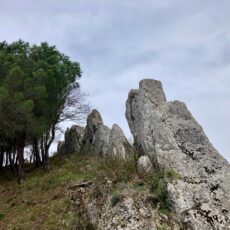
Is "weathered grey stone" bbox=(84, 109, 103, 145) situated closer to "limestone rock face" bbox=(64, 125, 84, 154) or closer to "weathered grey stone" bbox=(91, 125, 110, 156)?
"limestone rock face" bbox=(64, 125, 84, 154)

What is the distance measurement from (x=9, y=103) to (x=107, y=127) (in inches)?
288

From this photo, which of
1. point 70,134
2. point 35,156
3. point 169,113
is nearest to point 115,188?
point 169,113

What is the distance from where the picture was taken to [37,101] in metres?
25.6

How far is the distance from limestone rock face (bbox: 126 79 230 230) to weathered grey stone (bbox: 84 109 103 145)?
1525 centimetres

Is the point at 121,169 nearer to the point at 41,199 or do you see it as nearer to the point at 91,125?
the point at 41,199

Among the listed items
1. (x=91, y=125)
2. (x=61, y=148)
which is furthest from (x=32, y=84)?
(x=61, y=148)

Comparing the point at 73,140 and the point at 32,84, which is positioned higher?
the point at 32,84

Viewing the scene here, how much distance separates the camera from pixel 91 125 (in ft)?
101

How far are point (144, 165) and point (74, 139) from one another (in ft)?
67.3

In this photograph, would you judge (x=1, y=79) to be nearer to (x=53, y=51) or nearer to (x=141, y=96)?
(x=53, y=51)

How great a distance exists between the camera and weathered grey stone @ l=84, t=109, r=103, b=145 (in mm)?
30438

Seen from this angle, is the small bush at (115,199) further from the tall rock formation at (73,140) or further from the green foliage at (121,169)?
the tall rock formation at (73,140)

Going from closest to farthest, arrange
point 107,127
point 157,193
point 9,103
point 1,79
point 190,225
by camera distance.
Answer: point 190,225, point 157,193, point 9,103, point 1,79, point 107,127

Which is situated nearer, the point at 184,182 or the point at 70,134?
the point at 184,182
